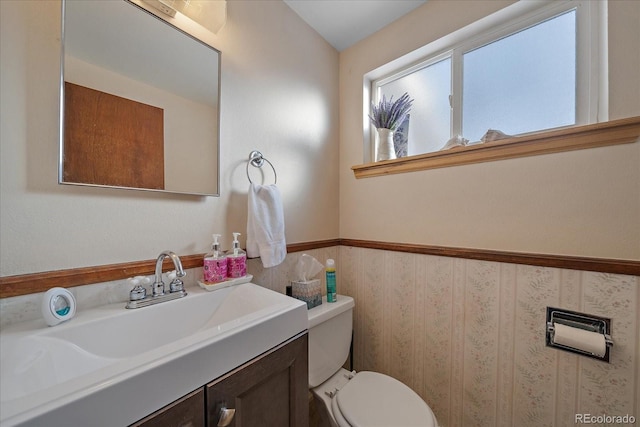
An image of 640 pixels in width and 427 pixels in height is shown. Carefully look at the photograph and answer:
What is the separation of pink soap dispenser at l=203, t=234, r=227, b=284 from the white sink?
6cm

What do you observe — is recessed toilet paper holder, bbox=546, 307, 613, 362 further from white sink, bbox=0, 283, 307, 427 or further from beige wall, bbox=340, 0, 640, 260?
white sink, bbox=0, 283, 307, 427

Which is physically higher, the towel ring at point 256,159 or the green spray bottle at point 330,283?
the towel ring at point 256,159

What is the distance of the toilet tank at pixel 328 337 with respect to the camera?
1.08m

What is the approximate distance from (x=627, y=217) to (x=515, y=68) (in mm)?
771

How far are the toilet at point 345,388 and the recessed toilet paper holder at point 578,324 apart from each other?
1.74 feet

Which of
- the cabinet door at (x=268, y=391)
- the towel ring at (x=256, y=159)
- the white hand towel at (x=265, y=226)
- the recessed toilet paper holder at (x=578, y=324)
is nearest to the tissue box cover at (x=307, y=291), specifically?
the white hand towel at (x=265, y=226)

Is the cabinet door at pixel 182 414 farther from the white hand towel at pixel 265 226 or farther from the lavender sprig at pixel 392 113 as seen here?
the lavender sprig at pixel 392 113

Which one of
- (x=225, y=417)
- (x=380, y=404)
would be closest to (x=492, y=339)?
(x=380, y=404)

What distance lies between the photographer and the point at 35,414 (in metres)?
0.34

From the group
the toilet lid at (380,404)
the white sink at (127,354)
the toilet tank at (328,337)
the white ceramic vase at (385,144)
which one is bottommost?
the toilet lid at (380,404)

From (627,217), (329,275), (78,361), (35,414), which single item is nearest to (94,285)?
(78,361)

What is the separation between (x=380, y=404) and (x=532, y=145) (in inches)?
46.0

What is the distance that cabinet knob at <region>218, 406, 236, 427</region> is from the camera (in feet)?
1.76

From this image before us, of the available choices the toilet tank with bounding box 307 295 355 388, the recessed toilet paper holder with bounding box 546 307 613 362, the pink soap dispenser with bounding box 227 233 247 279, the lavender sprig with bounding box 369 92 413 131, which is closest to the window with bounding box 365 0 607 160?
the lavender sprig with bounding box 369 92 413 131
